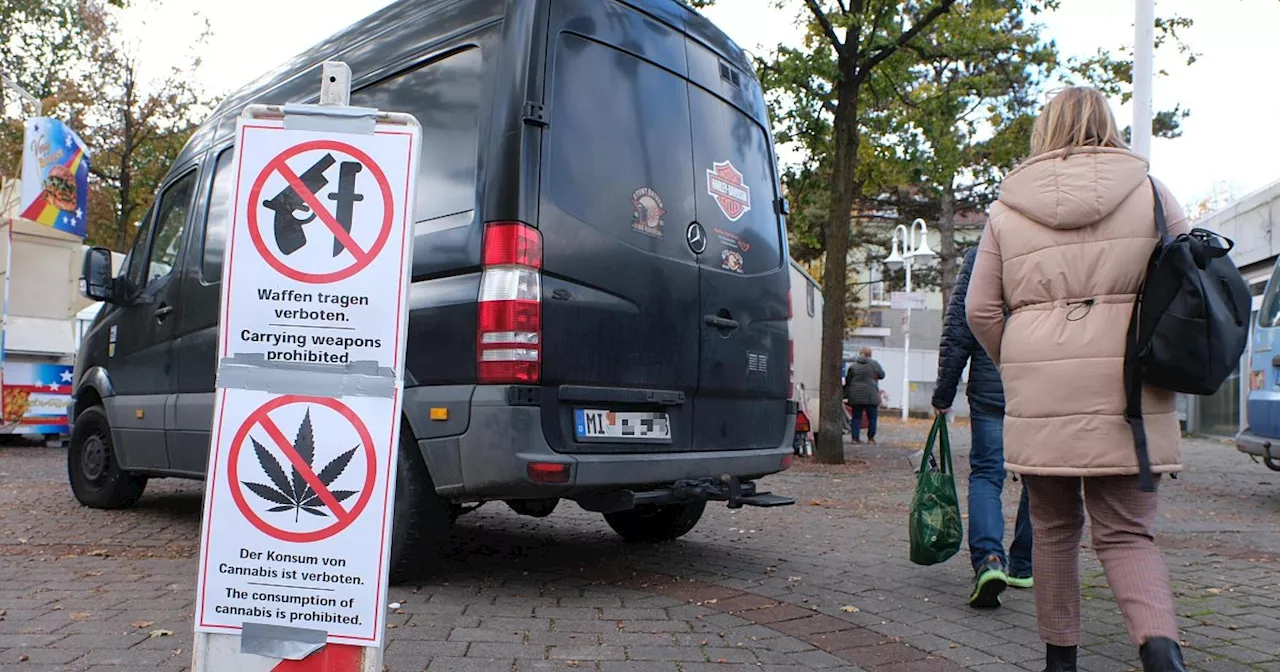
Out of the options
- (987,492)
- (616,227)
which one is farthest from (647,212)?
(987,492)

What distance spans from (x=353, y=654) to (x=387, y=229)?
1.05m

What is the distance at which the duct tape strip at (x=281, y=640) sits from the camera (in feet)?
8.29

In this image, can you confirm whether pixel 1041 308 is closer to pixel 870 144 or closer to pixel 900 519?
pixel 900 519

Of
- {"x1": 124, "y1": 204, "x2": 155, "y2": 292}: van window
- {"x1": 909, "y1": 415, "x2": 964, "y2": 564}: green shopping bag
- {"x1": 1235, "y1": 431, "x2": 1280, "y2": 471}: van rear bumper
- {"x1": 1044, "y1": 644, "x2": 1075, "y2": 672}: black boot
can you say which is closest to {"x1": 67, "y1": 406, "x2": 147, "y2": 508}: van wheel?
{"x1": 124, "y1": 204, "x2": 155, "y2": 292}: van window

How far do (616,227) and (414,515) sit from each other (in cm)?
150

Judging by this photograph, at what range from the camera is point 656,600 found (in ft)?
15.0

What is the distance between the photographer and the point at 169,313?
600 centimetres

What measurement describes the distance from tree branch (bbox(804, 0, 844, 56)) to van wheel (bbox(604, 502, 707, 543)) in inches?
328

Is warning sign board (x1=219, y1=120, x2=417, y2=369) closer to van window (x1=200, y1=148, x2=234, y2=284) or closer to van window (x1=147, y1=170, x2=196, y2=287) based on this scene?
van window (x1=200, y1=148, x2=234, y2=284)

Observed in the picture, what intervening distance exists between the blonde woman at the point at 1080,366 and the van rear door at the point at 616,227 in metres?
1.67

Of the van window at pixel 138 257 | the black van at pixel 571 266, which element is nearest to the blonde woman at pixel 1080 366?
the black van at pixel 571 266

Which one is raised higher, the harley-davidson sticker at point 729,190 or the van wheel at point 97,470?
the harley-davidson sticker at point 729,190

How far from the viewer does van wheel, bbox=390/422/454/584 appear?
14.5 ft

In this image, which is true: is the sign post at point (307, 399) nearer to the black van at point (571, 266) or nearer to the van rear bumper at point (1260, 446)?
the black van at point (571, 266)
